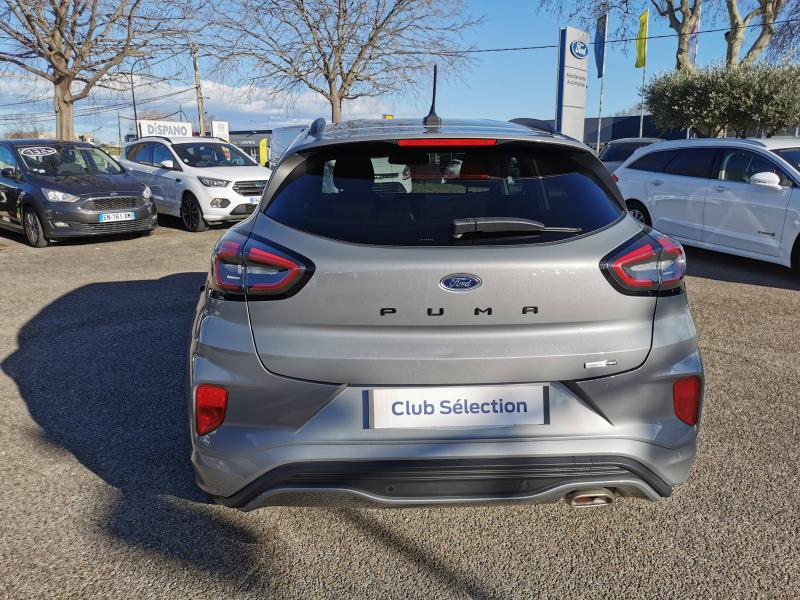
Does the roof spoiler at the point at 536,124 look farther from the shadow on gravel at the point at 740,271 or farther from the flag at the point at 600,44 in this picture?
the flag at the point at 600,44

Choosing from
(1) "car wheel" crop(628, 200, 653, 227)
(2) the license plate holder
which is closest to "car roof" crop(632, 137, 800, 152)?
(1) "car wheel" crop(628, 200, 653, 227)

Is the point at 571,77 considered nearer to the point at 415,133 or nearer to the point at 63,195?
the point at 63,195

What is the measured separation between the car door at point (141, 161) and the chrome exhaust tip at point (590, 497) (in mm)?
12330

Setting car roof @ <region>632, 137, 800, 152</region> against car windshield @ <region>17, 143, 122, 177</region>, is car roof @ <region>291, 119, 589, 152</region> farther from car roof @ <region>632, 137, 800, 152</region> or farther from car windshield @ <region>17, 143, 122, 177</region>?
car windshield @ <region>17, 143, 122, 177</region>

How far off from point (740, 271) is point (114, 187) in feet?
30.5

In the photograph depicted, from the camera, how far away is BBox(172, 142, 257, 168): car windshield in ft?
40.5

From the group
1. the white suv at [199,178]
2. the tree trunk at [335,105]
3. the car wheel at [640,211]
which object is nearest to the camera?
the car wheel at [640,211]

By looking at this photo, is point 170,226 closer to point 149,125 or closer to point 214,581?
point 214,581

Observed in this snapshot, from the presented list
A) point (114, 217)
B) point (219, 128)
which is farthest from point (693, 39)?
point (219, 128)

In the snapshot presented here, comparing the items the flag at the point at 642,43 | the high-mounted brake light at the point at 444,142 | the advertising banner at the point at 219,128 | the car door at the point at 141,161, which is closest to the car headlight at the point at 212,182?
the car door at the point at 141,161

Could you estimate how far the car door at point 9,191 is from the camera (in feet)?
34.4

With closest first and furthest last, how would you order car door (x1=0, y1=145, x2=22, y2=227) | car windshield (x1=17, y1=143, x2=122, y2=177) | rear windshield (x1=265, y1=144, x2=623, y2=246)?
1. rear windshield (x1=265, y1=144, x2=623, y2=246)
2. car door (x1=0, y1=145, x2=22, y2=227)
3. car windshield (x1=17, y1=143, x2=122, y2=177)

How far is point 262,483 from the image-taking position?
218 centimetres

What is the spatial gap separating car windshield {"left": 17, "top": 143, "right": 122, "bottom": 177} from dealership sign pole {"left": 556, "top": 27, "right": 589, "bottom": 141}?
1137 centimetres
